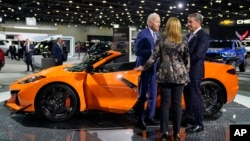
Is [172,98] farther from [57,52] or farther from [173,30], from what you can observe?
[57,52]

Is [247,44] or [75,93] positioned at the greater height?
[247,44]

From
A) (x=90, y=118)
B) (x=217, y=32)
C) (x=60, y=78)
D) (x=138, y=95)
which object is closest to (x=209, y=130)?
(x=138, y=95)

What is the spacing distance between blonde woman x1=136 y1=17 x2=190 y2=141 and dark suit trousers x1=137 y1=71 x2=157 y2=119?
0.62m

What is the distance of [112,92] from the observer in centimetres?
545

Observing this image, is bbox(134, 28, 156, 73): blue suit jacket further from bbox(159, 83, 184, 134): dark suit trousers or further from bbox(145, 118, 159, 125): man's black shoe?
bbox(145, 118, 159, 125): man's black shoe

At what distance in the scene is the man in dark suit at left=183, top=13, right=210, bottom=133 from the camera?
4742mm

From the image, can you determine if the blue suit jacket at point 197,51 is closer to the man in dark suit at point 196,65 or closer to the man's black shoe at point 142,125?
the man in dark suit at point 196,65

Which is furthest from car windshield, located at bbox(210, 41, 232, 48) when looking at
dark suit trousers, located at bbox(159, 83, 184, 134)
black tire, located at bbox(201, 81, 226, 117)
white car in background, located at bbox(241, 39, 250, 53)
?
white car in background, located at bbox(241, 39, 250, 53)

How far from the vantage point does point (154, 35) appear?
504cm

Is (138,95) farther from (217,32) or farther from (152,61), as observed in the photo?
(217,32)

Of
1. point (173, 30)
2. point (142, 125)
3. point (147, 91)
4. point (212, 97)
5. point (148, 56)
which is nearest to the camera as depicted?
point (173, 30)

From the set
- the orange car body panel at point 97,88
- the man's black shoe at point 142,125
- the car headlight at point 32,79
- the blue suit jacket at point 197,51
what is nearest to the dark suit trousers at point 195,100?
the blue suit jacket at point 197,51

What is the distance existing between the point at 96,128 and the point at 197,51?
192 centimetres

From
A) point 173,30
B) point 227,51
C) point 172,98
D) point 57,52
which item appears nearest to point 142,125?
point 172,98
